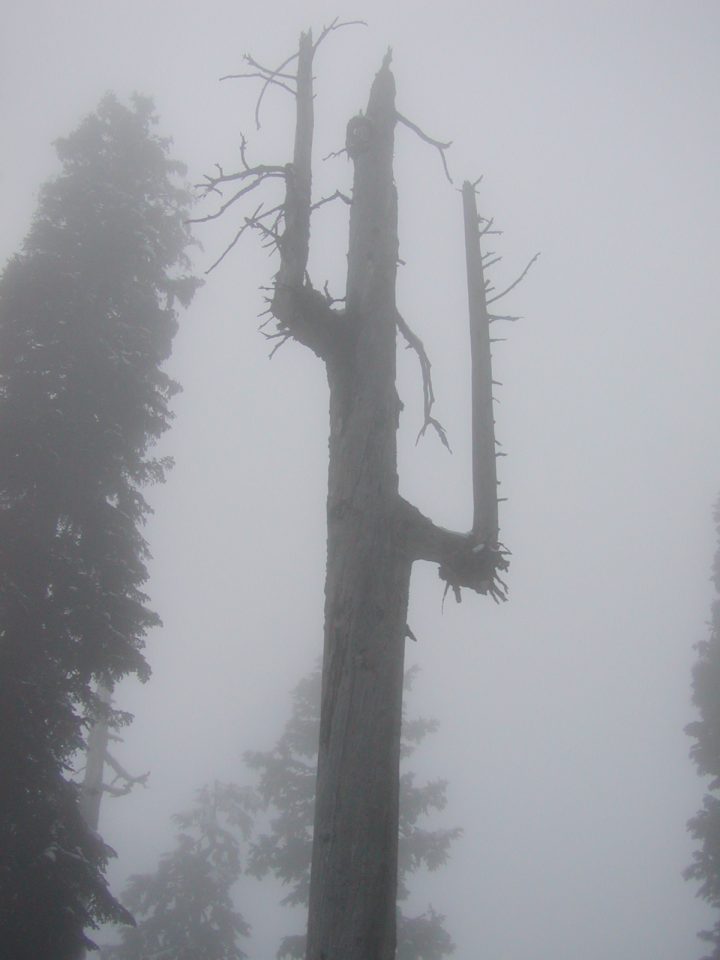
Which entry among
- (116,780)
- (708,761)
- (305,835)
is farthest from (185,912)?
(708,761)

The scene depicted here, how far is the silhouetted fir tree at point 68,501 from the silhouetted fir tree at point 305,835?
36.9 feet

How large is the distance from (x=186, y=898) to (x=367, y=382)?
→ 25.7 metres

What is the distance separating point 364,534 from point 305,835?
62.5 feet

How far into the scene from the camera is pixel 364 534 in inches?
151

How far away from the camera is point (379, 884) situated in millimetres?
3133

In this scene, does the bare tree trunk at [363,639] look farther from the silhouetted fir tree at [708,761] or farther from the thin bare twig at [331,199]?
the silhouetted fir tree at [708,761]

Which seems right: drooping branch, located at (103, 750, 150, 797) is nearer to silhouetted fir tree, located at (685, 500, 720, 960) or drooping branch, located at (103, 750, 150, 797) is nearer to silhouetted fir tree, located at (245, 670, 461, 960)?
silhouetted fir tree, located at (245, 670, 461, 960)

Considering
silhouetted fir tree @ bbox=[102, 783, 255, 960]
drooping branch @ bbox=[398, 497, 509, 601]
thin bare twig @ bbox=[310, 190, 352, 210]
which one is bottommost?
silhouetted fir tree @ bbox=[102, 783, 255, 960]

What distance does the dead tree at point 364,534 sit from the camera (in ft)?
10.4

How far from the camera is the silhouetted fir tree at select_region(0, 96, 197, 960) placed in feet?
27.3

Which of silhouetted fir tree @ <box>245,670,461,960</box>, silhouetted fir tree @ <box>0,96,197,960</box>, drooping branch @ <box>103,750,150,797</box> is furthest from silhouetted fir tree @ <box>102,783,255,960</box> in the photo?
silhouetted fir tree @ <box>0,96,197,960</box>

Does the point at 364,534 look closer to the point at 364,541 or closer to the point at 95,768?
the point at 364,541

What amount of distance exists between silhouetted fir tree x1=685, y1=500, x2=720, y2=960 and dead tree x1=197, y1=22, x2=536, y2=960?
18.4 m

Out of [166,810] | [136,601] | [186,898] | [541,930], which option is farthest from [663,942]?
[136,601]
